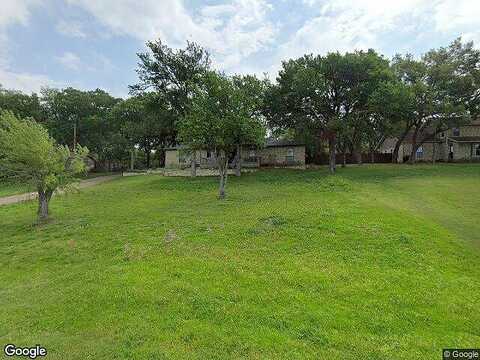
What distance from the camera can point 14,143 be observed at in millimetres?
14875

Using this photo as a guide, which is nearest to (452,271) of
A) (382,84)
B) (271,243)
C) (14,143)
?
(271,243)

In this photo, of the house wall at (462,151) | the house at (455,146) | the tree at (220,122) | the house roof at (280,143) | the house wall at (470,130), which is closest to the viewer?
the tree at (220,122)

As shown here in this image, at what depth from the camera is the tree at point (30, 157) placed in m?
14.9

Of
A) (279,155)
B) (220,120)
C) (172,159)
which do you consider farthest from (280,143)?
(220,120)

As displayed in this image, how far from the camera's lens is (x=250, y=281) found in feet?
25.2

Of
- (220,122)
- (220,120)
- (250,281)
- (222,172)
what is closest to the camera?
(250,281)

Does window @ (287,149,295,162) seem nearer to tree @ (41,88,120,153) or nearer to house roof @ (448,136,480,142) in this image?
house roof @ (448,136,480,142)

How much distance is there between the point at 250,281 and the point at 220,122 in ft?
42.5

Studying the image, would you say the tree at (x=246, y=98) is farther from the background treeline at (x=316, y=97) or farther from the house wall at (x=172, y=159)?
the house wall at (x=172, y=159)

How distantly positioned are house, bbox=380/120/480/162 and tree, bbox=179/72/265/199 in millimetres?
30446

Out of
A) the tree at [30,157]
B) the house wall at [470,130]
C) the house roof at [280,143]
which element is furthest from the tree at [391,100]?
the tree at [30,157]

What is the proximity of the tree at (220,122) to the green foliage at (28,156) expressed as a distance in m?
7.50

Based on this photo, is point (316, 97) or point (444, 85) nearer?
point (316, 97)

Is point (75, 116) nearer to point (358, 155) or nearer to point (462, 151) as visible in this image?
point (358, 155)
